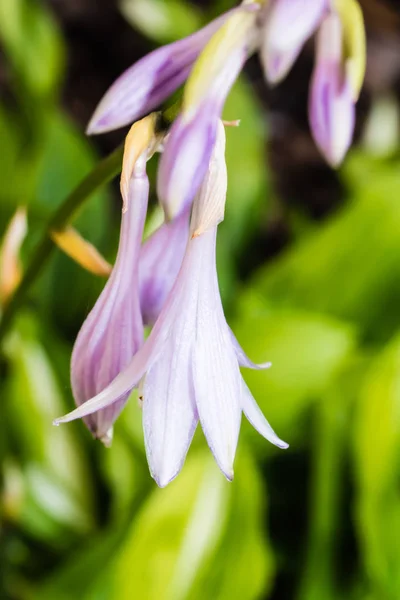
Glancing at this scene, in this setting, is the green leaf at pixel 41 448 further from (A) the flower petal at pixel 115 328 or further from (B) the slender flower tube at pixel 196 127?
(B) the slender flower tube at pixel 196 127

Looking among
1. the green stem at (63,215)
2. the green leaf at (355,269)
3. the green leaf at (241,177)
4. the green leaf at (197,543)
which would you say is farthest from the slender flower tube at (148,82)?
the green leaf at (241,177)

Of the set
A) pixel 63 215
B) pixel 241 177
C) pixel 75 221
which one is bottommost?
pixel 241 177

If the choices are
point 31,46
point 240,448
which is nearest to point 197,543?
point 240,448

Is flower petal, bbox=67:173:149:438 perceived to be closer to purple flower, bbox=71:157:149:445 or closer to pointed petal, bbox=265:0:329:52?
purple flower, bbox=71:157:149:445

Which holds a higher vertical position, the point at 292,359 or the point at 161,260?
the point at 161,260

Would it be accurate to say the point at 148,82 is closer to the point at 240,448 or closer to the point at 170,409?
the point at 170,409

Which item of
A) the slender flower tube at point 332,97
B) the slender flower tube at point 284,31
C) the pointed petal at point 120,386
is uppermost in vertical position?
the slender flower tube at point 284,31
